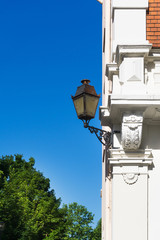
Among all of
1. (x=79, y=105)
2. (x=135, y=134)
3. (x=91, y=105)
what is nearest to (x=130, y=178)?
(x=135, y=134)

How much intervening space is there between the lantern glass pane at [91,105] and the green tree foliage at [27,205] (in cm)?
2825

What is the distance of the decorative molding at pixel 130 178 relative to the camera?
7.11m

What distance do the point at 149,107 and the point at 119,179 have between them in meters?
1.18

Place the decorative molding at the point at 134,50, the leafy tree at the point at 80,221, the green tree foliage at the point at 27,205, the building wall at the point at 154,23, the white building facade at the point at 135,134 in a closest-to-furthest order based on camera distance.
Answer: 1. the white building facade at the point at 135,134
2. the decorative molding at the point at 134,50
3. the building wall at the point at 154,23
4. the green tree foliage at the point at 27,205
5. the leafy tree at the point at 80,221

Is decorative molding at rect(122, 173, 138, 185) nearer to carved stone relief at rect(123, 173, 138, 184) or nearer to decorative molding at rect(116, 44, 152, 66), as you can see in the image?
carved stone relief at rect(123, 173, 138, 184)

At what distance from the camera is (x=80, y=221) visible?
2100 inches

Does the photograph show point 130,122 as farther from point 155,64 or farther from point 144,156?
point 155,64

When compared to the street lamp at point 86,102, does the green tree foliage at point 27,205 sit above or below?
above

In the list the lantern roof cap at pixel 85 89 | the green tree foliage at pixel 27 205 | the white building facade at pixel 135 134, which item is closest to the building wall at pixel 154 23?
the white building facade at pixel 135 134

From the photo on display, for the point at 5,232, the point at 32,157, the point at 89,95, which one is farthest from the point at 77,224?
the point at 89,95

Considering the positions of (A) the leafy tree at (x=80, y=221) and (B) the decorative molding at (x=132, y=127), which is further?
(A) the leafy tree at (x=80, y=221)

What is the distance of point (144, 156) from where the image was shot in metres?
7.19

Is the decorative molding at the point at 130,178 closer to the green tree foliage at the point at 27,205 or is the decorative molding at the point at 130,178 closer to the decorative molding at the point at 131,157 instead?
the decorative molding at the point at 131,157

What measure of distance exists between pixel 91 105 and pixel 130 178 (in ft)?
4.43
